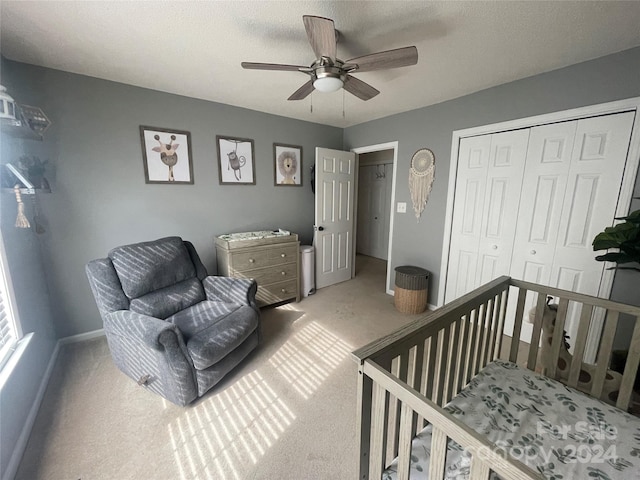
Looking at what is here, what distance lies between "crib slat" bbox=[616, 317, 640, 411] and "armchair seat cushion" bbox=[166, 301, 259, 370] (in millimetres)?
2147

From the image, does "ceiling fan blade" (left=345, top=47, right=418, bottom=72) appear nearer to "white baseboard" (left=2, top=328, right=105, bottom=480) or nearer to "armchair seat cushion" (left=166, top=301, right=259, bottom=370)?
"armchair seat cushion" (left=166, top=301, right=259, bottom=370)

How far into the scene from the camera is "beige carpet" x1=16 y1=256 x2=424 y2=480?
129 cm

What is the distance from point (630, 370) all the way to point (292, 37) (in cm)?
261

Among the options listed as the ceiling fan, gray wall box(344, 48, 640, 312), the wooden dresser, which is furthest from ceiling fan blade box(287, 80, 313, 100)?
the wooden dresser

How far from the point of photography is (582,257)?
6.61 feet

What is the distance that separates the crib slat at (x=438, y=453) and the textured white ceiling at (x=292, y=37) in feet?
6.25

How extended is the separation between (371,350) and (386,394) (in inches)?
5.5

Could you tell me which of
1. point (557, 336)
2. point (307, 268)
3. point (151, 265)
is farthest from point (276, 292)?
point (557, 336)

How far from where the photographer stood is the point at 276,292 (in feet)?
10.1

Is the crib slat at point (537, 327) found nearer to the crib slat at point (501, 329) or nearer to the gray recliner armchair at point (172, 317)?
the crib slat at point (501, 329)

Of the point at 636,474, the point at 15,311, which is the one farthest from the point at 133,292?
the point at 636,474

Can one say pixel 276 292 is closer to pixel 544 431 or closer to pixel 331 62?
pixel 331 62

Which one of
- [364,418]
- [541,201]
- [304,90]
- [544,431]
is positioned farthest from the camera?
[541,201]

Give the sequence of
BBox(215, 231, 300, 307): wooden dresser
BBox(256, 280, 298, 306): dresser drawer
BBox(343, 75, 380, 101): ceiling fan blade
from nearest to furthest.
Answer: BBox(343, 75, 380, 101): ceiling fan blade → BBox(215, 231, 300, 307): wooden dresser → BBox(256, 280, 298, 306): dresser drawer
